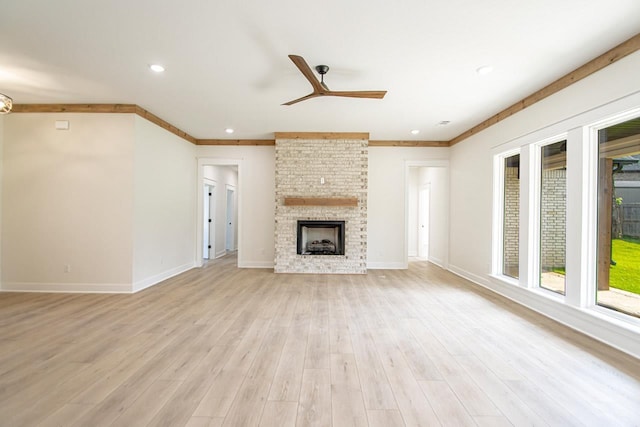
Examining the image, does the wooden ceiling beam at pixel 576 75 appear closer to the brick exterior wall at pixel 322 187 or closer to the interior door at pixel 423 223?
the brick exterior wall at pixel 322 187

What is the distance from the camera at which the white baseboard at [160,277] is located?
14.2 feet

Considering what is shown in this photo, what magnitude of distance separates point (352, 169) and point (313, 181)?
83cm

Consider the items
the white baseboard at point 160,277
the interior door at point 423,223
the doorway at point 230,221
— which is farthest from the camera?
the doorway at point 230,221

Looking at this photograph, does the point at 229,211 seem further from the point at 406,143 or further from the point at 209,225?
the point at 406,143

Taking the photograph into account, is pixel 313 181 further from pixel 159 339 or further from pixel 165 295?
pixel 159 339

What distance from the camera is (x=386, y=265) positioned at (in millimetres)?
6215

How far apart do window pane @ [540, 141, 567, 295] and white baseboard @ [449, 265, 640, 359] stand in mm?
221

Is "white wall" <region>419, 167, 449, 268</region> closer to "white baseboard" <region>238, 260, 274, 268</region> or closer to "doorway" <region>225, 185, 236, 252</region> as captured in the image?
"white baseboard" <region>238, 260, 274, 268</region>

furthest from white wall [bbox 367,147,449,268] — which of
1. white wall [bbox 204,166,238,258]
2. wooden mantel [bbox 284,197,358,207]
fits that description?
white wall [bbox 204,166,238,258]

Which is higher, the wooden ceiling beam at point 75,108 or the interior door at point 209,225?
the wooden ceiling beam at point 75,108

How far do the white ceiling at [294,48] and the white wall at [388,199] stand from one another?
196cm

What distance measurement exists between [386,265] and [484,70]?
418 cm

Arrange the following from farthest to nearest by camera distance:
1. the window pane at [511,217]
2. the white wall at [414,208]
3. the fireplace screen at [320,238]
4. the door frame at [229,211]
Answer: the door frame at [229,211]
the white wall at [414,208]
the fireplace screen at [320,238]
the window pane at [511,217]

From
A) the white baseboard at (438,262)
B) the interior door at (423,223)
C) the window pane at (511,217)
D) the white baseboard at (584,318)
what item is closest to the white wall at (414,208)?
the interior door at (423,223)
